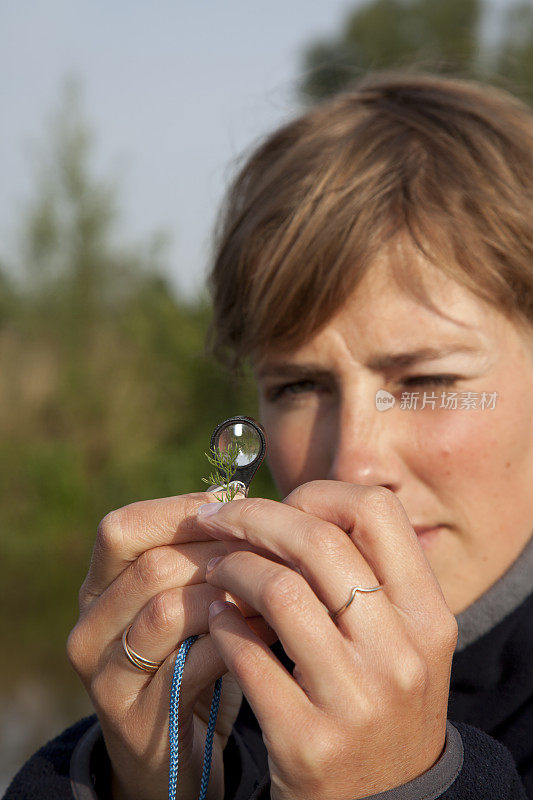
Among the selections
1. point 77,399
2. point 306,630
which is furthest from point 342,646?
point 77,399

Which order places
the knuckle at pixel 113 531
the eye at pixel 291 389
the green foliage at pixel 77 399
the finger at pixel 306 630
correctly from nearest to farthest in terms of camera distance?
the finger at pixel 306 630, the knuckle at pixel 113 531, the eye at pixel 291 389, the green foliage at pixel 77 399

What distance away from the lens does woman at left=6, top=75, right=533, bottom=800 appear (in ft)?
4.49

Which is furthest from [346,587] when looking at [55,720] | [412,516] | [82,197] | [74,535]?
[82,197]

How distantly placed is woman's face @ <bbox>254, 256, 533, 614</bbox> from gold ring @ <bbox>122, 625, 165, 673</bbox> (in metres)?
0.72

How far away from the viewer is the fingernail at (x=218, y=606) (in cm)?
155

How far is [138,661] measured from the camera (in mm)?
1684

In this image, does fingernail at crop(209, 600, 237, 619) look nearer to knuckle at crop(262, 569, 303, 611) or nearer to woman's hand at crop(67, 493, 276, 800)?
woman's hand at crop(67, 493, 276, 800)

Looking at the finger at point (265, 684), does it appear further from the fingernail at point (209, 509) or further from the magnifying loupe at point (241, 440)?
the magnifying loupe at point (241, 440)

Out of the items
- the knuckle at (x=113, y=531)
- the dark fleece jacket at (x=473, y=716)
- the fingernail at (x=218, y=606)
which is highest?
the knuckle at (x=113, y=531)

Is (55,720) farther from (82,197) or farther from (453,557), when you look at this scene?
(82,197)

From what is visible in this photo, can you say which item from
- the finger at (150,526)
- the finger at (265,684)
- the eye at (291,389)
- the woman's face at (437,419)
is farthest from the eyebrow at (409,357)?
the finger at (265,684)

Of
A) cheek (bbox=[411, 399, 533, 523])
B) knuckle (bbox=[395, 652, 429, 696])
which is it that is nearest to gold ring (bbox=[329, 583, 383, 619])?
knuckle (bbox=[395, 652, 429, 696])

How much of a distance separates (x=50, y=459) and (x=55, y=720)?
5.60 metres

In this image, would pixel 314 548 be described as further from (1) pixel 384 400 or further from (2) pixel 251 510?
(1) pixel 384 400
